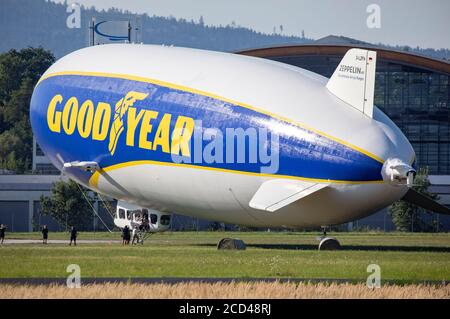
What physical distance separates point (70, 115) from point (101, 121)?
3042 millimetres

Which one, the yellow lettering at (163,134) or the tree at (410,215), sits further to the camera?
the tree at (410,215)

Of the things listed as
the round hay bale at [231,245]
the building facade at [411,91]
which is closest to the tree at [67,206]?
the building facade at [411,91]

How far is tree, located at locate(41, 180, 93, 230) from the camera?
362 feet

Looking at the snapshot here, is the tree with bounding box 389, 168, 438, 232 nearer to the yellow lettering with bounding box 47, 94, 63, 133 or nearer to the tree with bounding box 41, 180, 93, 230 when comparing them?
the tree with bounding box 41, 180, 93, 230

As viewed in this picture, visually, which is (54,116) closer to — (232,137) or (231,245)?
(231,245)

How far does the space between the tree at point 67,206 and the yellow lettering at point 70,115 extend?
4869cm

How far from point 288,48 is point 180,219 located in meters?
24.1

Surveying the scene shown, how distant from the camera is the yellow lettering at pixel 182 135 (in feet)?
181

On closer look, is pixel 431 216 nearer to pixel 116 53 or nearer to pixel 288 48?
pixel 288 48

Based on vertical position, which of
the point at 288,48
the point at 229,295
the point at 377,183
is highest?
the point at 288,48

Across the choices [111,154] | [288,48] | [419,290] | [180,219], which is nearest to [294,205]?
[111,154]

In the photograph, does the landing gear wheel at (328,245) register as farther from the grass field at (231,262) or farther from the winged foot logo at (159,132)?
the winged foot logo at (159,132)

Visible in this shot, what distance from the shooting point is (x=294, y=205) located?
175ft

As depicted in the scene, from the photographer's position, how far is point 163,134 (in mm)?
56219
